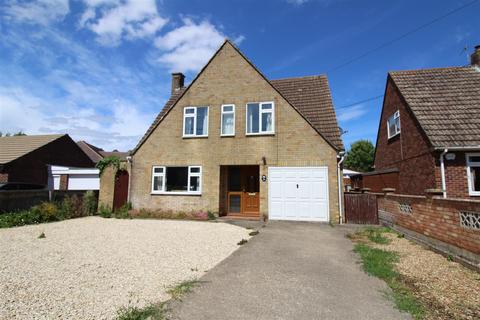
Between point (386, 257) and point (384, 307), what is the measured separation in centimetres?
288

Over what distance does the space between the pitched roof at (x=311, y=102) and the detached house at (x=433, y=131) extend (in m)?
3.75

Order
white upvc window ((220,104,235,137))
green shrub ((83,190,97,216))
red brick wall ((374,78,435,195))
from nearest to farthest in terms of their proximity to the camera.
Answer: red brick wall ((374,78,435,195)) < white upvc window ((220,104,235,137)) < green shrub ((83,190,97,216))

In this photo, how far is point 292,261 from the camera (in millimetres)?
6105

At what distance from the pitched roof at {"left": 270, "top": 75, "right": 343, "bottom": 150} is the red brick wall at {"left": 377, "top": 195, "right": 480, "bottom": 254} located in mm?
4353

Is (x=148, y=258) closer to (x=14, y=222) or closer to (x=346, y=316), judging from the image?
(x=346, y=316)

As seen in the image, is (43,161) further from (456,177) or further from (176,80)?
(456,177)

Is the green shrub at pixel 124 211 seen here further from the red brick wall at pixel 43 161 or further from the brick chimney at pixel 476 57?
the brick chimney at pixel 476 57

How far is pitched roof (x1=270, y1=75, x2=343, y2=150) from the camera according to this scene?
1307cm

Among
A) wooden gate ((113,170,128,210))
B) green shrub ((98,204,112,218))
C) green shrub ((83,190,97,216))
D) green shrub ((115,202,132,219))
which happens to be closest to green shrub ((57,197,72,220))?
green shrub ((83,190,97,216))

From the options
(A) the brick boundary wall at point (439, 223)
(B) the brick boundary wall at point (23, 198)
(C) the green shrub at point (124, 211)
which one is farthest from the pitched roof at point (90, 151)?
(A) the brick boundary wall at point (439, 223)

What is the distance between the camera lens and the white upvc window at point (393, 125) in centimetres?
1543

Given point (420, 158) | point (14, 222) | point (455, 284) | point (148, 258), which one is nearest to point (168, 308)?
point (148, 258)

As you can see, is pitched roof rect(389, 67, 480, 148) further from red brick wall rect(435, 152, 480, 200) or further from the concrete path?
the concrete path

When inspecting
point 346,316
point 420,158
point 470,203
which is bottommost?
point 346,316
